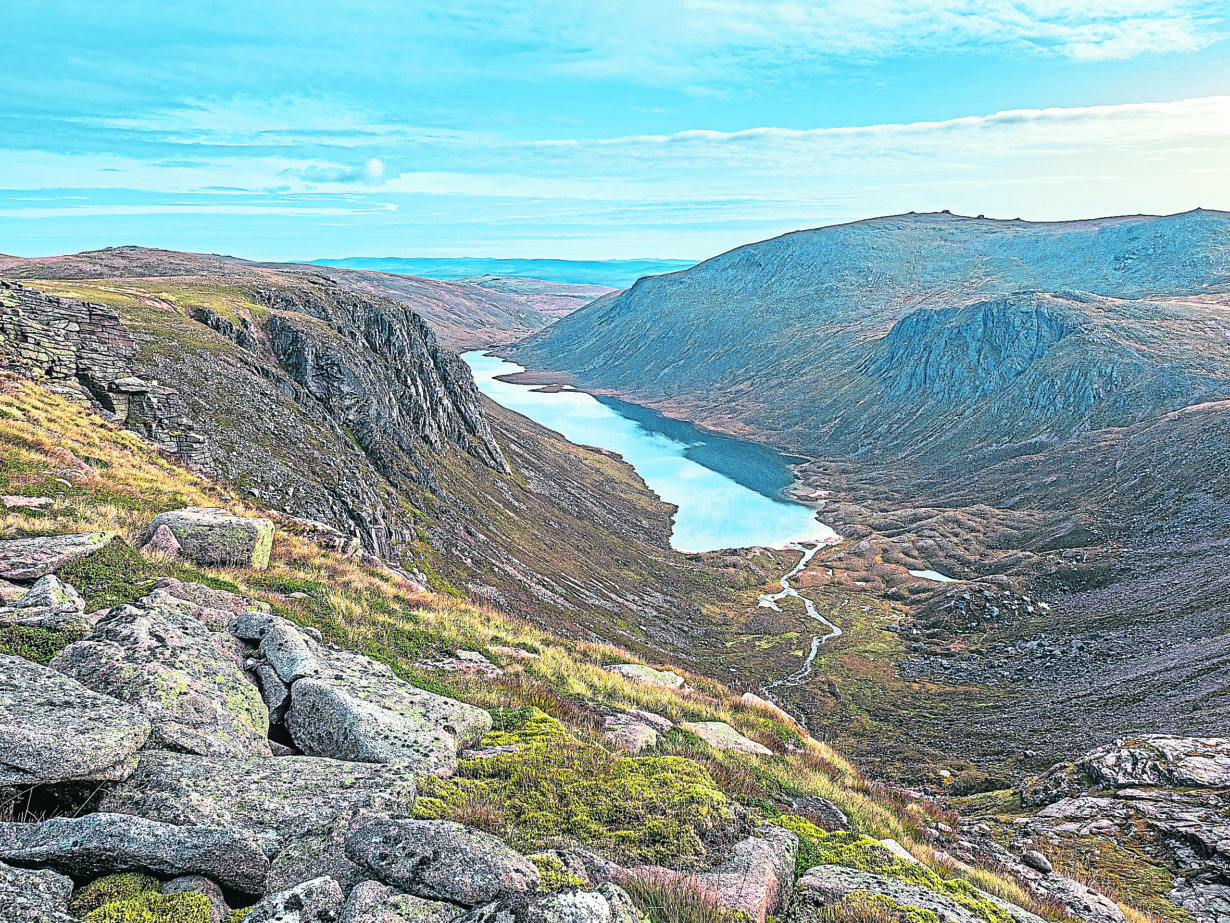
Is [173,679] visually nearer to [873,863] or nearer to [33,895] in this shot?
[33,895]

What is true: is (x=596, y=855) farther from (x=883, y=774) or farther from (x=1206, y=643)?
(x=1206, y=643)

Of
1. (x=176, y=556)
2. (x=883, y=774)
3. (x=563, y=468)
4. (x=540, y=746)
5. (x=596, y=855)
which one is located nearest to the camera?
(x=596, y=855)

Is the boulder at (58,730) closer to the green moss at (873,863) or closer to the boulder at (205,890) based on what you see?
the boulder at (205,890)

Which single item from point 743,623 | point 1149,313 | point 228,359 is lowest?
point 743,623

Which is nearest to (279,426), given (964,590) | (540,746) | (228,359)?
(228,359)

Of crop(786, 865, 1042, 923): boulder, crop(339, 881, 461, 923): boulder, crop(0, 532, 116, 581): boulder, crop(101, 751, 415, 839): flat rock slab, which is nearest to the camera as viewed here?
crop(339, 881, 461, 923): boulder

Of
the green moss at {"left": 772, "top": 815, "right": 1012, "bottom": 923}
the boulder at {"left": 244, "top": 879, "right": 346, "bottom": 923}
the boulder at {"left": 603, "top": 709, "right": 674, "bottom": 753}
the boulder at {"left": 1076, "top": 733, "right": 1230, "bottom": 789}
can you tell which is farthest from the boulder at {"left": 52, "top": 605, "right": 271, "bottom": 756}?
the boulder at {"left": 1076, "top": 733, "right": 1230, "bottom": 789}

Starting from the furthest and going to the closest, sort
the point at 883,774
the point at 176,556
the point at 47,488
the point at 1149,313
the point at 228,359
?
the point at 1149,313 → the point at 228,359 → the point at 883,774 → the point at 47,488 → the point at 176,556

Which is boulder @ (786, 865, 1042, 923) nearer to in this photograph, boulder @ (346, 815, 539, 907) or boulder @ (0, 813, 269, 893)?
boulder @ (346, 815, 539, 907)
